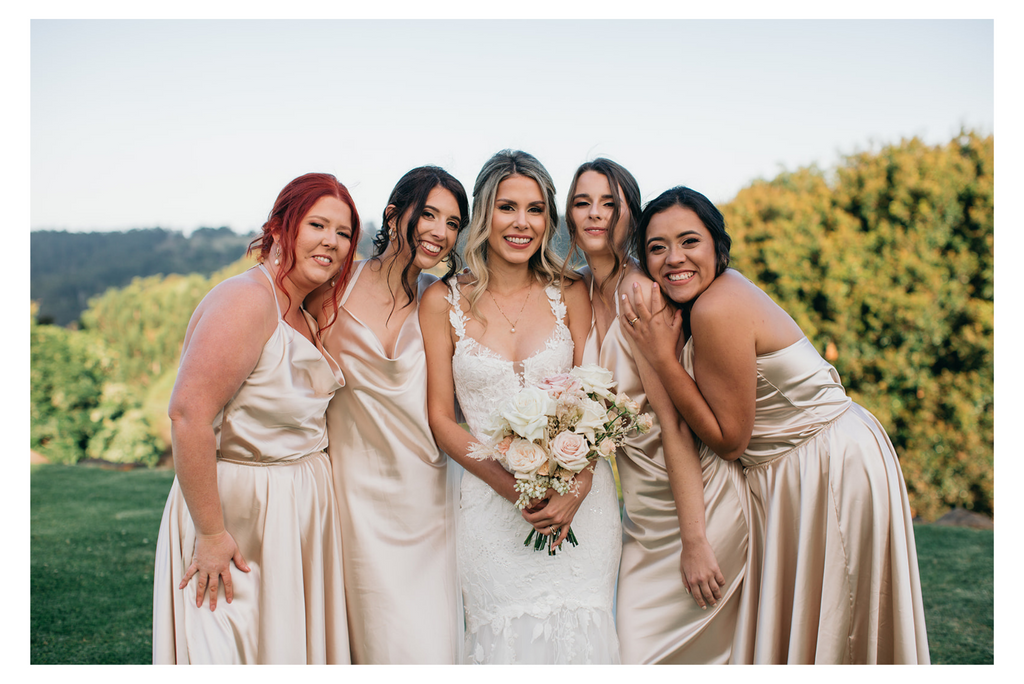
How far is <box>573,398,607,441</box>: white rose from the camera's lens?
9.27 feet

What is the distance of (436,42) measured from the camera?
6.12 m

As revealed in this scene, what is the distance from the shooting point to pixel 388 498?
3.48 meters

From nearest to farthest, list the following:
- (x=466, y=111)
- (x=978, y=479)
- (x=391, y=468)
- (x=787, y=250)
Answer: (x=391, y=468)
(x=466, y=111)
(x=978, y=479)
(x=787, y=250)

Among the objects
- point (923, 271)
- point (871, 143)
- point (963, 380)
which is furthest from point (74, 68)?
point (963, 380)

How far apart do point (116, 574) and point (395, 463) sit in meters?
4.06

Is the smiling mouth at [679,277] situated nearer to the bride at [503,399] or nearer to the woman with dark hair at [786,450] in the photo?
the woman with dark hair at [786,450]

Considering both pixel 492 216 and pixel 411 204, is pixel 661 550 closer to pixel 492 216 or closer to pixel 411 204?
pixel 492 216

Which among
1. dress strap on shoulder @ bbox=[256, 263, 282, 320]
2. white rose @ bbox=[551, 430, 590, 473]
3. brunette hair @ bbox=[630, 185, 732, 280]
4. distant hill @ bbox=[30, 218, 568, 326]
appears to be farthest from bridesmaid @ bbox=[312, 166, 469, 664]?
distant hill @ bbox=[30, 218, 568, 326]

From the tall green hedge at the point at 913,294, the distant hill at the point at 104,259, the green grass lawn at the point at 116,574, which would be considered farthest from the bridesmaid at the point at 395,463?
the distant hill at the point at 104,259

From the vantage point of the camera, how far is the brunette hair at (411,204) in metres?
3.48

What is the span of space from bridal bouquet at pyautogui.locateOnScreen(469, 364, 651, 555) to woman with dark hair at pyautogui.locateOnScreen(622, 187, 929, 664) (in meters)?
0.49

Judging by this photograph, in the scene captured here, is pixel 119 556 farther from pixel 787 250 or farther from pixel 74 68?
pixel 787 250

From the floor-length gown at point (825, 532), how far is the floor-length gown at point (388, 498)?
154 cm

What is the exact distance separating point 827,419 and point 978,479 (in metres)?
5.56
